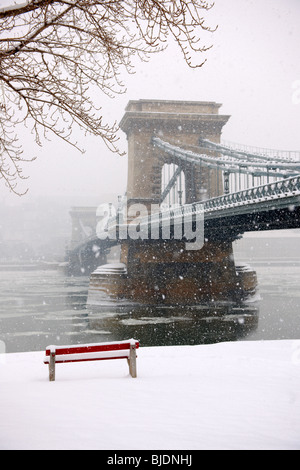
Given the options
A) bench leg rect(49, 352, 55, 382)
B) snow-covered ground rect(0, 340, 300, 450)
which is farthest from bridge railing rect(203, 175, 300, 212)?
bench leg rect(49, 352, 55, 382)

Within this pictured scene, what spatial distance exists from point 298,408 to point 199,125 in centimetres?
3217

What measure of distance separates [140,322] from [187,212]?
6.33m

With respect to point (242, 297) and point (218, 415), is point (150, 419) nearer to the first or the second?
point (218, 415)

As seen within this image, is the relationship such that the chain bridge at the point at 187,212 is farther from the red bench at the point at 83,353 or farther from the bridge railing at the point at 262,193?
the red bench at the point at 83,353

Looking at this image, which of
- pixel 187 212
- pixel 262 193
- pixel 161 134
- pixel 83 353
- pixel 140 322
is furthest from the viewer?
pixel 161 134

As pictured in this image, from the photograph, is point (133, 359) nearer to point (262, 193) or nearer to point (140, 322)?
point (262, 193)

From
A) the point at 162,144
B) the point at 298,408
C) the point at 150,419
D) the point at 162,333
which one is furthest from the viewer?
the point at 162,144

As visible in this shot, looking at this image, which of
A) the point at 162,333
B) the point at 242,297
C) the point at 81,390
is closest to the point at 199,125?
the point at 242,297

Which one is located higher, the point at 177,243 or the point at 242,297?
the point at 177,243

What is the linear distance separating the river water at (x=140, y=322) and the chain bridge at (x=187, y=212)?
179cm

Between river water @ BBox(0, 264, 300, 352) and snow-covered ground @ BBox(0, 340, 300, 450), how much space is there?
9.02 m

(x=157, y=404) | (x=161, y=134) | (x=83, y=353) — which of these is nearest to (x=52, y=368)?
(x=83, y=353)

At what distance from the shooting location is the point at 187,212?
23828 mm
